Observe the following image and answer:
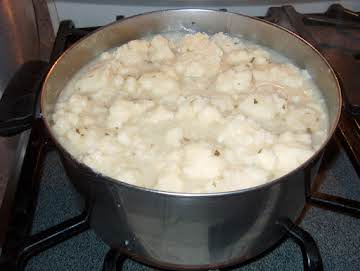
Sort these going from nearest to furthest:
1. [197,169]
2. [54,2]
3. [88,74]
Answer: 1. [197,169]
2. [88,74]
3. [54,2]

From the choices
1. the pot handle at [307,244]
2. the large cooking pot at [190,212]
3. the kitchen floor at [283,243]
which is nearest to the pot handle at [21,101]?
the large cooking pot at [190,212]

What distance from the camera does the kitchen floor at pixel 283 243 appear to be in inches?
34.5

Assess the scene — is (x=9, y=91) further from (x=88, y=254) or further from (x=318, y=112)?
(x=318, y=112)

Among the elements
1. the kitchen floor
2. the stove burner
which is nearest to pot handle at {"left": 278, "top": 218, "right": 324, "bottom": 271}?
the stove burner

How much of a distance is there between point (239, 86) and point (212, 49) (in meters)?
0.14

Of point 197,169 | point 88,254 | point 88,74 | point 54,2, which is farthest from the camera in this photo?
point 54,2

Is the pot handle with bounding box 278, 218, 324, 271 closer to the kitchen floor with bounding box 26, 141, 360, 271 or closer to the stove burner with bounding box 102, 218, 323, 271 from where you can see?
the stove burner with bounding box 102, 218, 323, 271

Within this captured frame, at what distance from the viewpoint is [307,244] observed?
0.76 m

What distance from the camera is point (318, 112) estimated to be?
0.93 meters

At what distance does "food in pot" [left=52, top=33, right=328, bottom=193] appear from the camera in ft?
2.54

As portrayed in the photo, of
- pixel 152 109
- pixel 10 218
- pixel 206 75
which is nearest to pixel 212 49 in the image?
pixel 206 75

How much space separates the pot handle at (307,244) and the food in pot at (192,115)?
90mm

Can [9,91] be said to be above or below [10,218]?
above

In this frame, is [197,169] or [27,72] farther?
[27,72]
